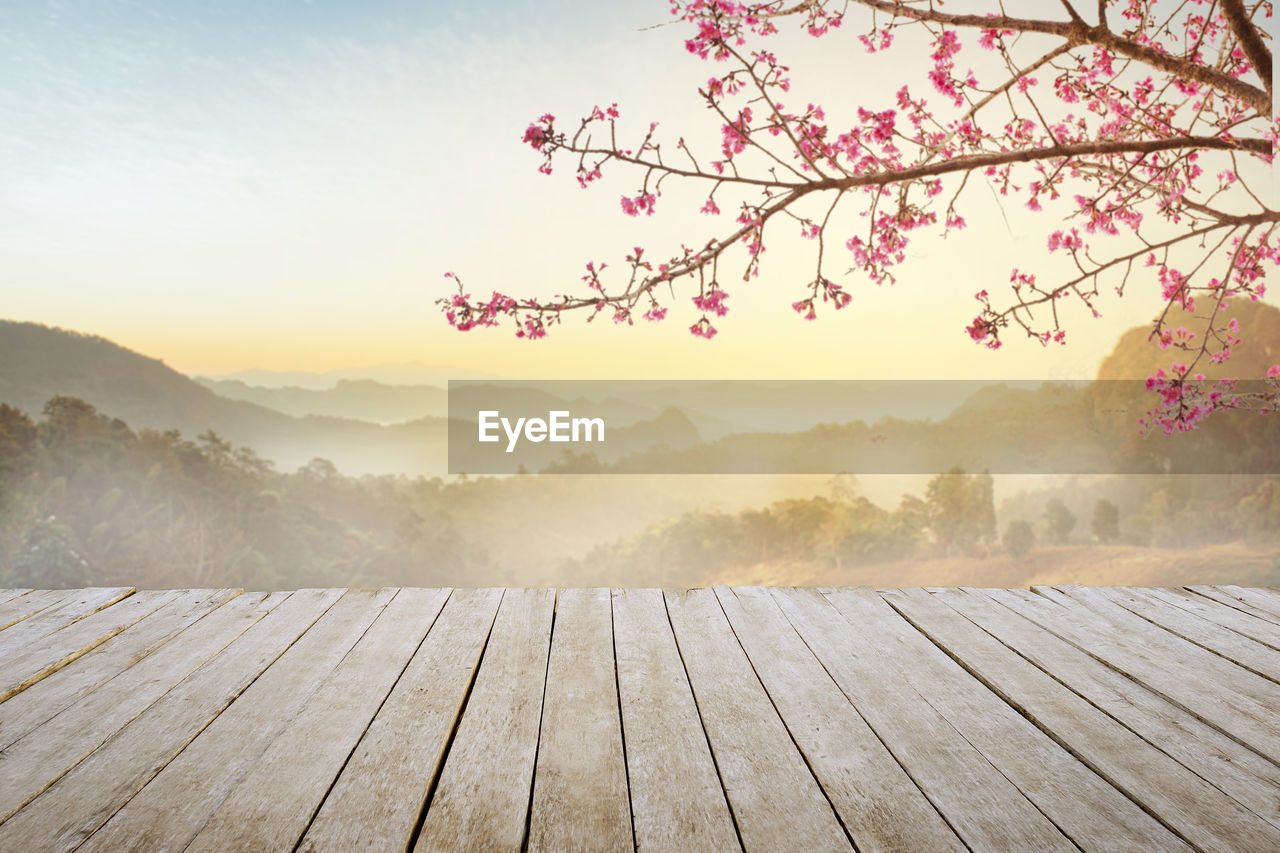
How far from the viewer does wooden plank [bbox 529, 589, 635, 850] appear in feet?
3.66

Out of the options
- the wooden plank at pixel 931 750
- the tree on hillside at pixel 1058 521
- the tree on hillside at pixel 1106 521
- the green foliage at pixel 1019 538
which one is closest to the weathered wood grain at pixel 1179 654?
the wooden plank at pixel 931 750

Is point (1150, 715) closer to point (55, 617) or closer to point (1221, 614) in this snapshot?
point (1221, 614)

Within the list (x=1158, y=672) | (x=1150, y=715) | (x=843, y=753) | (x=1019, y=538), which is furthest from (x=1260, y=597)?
(x=1019, y=538)

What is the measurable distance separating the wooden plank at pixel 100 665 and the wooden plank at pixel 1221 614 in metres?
2.90

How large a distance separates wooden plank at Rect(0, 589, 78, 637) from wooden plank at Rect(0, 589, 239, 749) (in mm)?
359

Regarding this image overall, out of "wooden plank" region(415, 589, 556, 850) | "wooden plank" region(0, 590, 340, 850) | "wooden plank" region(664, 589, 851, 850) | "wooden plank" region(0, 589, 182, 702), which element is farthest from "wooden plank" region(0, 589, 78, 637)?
"wooden plank" region(664, 589, 851, 850)

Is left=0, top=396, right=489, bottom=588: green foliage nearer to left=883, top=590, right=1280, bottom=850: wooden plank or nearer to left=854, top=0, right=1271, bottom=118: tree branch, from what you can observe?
left=883, top=590, right=1280, bottom=850: wooden plank

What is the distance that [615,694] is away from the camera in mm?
1616

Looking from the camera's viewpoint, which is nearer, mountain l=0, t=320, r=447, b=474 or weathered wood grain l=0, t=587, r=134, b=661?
weathered wood grain l=0, t=587, r=134, b=661

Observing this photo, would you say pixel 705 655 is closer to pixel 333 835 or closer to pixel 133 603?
pixel 333 835

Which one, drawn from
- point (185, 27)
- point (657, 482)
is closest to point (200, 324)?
point (185, 27)

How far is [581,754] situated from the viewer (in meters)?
1.35

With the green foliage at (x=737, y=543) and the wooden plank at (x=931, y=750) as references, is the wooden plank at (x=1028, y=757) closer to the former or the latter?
the wooden plank at (x=931, y=750)

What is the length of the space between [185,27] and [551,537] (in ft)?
17.5
